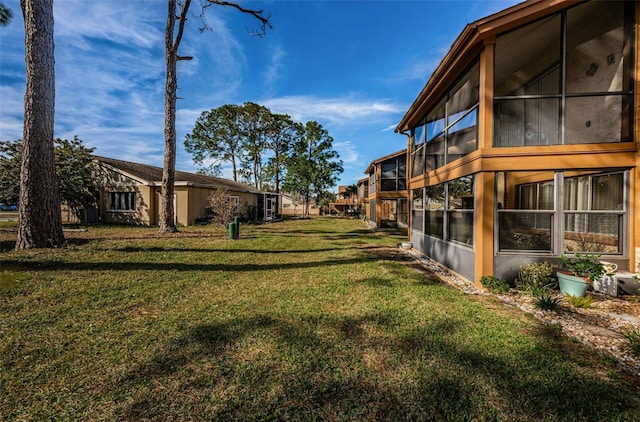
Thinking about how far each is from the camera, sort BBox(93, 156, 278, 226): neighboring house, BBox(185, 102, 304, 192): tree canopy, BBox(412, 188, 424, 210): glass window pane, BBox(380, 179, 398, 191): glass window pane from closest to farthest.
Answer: BBox(412, 188, 424, 210): glass window pane → BBox(93, 156, 278, 226): neighboring house → BBox(380, 179, 398, 191): glass window pane → BBox(185, 102, 304, 192): tree canopy

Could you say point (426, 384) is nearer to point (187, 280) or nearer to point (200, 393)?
point (200, 393)

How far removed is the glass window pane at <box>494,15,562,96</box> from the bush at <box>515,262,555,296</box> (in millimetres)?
4365

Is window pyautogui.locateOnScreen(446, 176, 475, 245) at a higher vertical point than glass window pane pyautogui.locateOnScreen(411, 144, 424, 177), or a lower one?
lower

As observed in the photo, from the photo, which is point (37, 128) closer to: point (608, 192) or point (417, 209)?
point (417, 209)

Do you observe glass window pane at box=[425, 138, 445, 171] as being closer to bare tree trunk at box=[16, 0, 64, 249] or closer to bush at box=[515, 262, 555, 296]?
bush at box=[515, 262, 555, 296]

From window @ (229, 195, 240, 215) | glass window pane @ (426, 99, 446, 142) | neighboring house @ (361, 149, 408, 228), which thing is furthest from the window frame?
glass window pane @ (426, 99, 446, 142)

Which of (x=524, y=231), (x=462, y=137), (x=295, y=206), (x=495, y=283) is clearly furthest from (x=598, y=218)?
(x=295, y=206)

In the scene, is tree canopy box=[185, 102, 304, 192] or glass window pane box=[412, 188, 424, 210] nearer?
glass window pane box=[412, 188, 424, 210]

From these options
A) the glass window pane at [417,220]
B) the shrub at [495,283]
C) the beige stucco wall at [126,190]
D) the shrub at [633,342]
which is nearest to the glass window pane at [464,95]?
the glass window pane at [417,220]

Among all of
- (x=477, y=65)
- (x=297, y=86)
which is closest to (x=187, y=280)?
(x=477, y=65)

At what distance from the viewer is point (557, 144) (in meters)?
5.19

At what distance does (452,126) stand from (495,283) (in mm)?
4217

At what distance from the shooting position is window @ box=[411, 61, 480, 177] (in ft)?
20.8

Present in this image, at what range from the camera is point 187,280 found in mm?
5586
